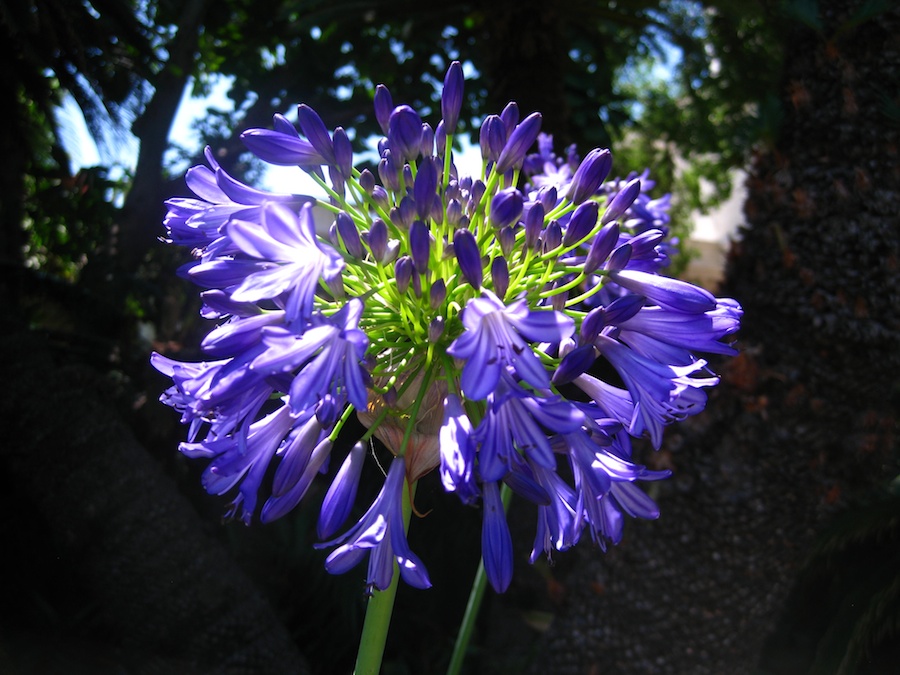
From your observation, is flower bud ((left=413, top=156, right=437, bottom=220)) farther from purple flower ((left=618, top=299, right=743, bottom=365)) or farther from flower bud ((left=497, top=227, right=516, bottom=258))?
purple flower ((left=618, top=299, right=743, bottom=365))

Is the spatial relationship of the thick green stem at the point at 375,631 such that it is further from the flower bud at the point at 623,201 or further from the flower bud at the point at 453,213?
the flower bud at the point at 623,201

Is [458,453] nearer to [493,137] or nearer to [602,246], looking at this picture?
[602,246]

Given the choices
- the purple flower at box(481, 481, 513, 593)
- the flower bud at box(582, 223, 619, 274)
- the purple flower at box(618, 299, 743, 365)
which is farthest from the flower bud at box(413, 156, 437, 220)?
the purple flower at box(481, 481, 513, 593)


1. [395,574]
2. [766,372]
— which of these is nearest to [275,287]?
[395,574]

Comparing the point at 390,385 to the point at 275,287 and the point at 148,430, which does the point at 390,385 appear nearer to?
the point at 275,287

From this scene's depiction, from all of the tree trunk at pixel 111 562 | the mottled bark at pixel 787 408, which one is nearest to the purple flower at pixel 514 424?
the mottled bark at pixel 787 408

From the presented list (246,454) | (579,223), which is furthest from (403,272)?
(246,454)
